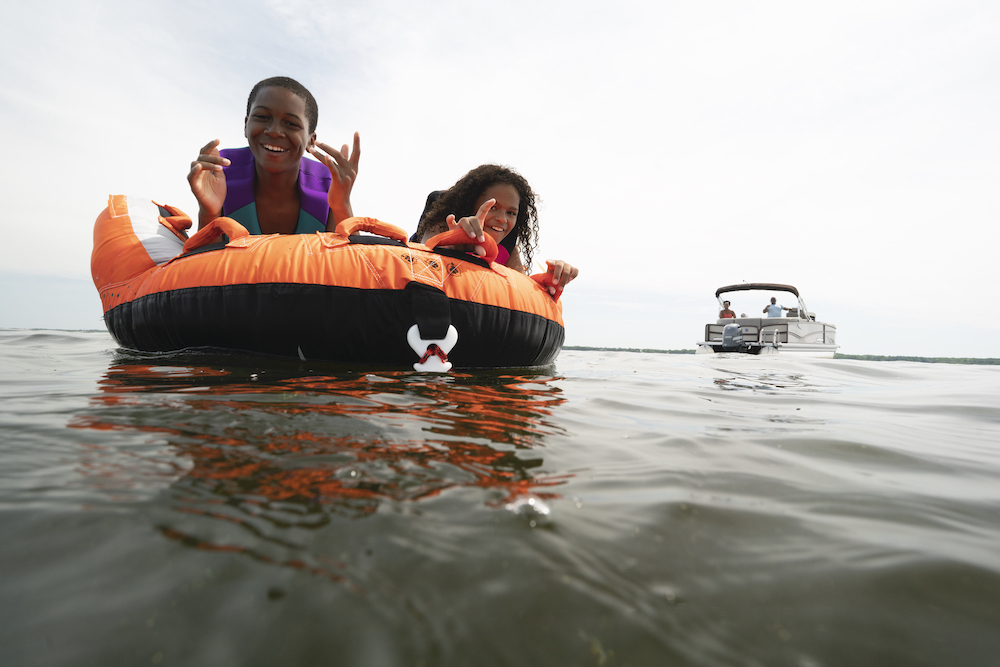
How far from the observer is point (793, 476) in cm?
110

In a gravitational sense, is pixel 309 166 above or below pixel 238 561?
above

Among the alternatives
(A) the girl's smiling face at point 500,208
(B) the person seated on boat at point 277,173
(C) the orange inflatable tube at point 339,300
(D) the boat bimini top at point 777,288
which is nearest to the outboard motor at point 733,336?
(D) the boat bimini top at point 777,288

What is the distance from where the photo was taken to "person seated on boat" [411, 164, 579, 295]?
A: 185 inches

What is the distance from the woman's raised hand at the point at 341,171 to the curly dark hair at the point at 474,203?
1.24m

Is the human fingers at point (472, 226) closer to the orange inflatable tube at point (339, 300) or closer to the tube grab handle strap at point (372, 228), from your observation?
the orange inflatable tube at point (339, 300)

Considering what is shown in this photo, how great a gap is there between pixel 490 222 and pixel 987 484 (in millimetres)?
4023

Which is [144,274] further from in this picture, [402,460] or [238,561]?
[238,561]

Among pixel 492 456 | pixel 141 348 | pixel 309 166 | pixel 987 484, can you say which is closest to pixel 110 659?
pixel 492 456

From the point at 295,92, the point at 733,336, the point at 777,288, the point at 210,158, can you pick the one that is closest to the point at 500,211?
the point at 295,92

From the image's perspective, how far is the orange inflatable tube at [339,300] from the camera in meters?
2.64

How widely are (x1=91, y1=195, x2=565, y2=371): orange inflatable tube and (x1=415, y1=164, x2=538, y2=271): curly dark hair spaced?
188 centimetres

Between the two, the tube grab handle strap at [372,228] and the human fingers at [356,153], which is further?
the human fingers at [356,153]

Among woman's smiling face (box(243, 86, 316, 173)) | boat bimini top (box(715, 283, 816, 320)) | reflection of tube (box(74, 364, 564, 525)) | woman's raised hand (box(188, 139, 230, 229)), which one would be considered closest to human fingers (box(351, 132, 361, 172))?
woman's smiling face (box(243, 86, 316, 173))

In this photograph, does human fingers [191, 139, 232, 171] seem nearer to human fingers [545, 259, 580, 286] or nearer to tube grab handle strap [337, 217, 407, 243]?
tube grab handle strap [337, 217, 407, 243]
